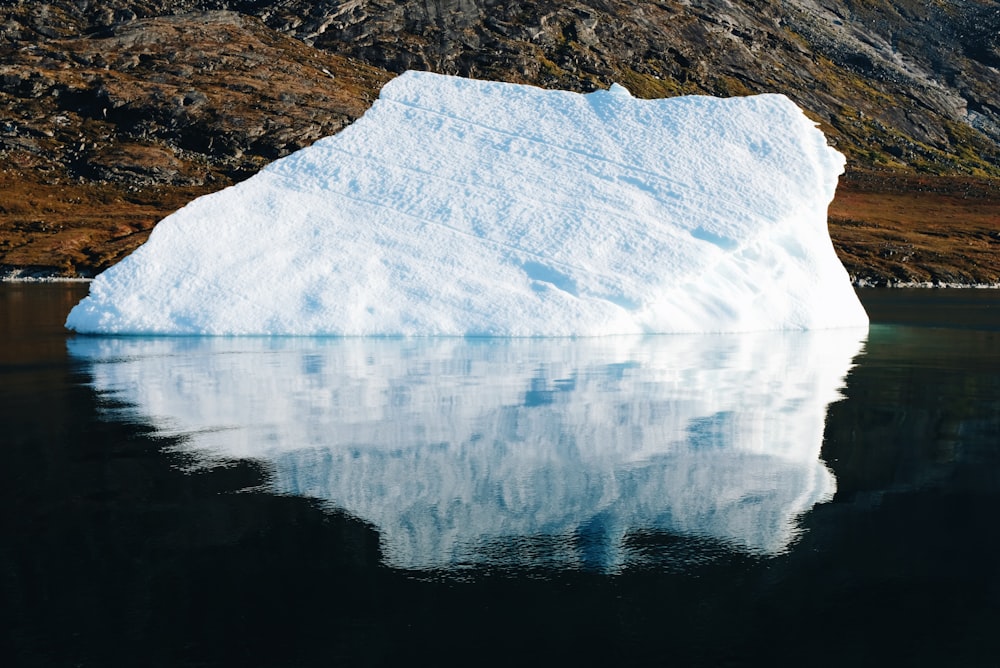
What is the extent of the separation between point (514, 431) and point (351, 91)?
11581 centimetres

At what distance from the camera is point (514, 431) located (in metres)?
13.4

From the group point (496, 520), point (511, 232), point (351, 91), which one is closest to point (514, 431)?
point (496, 520)

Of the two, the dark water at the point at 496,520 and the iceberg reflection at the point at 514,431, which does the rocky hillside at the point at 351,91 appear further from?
the dark water at the point at 496,520

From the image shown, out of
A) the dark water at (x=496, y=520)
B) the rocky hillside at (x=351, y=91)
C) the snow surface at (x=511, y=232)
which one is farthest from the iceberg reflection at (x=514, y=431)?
the rocky hillside at (x=351, y=91)

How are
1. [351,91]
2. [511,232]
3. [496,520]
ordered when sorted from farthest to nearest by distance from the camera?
[351,91]
[511,232]
[496,520]

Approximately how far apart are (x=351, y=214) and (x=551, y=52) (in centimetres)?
13505

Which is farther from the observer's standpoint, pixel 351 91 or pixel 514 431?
pixel 351 91

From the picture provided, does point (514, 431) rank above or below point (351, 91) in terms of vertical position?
below

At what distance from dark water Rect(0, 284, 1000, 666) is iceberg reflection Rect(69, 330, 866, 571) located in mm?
58

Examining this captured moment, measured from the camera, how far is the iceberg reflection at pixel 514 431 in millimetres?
9289

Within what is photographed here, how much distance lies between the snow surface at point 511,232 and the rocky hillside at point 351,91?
49.8 meters

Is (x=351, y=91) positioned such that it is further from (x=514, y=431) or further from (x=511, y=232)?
(x=514, y=431)

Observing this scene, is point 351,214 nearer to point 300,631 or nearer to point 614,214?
point 614,214

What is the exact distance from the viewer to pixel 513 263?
78.3ft
